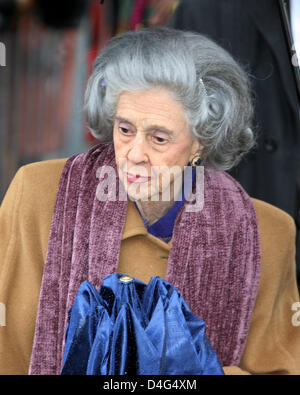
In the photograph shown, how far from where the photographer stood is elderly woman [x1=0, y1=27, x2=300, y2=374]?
61.5 inches

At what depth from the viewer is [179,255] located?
1653mm

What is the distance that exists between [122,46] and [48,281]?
0.67 meters

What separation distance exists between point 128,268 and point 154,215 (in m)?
0.19

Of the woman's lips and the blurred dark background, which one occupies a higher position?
the blurred dark background

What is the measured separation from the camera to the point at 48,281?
62.7 inches

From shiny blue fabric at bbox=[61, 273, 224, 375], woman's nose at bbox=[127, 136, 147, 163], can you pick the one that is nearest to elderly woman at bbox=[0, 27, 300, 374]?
woman's nose at bbox=[127, 136, 147, 163]

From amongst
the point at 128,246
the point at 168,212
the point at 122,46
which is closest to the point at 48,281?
the point at 128,246

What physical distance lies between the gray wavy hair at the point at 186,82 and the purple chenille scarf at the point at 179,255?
0.12 meters

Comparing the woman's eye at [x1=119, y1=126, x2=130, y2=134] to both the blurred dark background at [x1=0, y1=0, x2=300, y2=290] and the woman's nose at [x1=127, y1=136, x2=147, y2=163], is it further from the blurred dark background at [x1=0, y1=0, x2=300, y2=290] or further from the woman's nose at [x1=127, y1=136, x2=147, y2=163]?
the blurred dark background at [x1=0, y1=0, x2=300, y2=290]

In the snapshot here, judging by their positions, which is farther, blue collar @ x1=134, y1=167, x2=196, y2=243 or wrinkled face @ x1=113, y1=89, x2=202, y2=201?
blue collar @ x1=134, y1=167, x2=196, y2=243

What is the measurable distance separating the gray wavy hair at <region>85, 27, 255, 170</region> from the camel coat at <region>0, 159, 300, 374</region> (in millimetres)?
236

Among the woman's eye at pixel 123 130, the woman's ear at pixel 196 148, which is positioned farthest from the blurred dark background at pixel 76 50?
the woman's ear at pixel 196 148

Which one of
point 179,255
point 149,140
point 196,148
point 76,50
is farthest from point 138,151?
point 76,50

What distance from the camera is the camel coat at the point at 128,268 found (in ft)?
5.39
